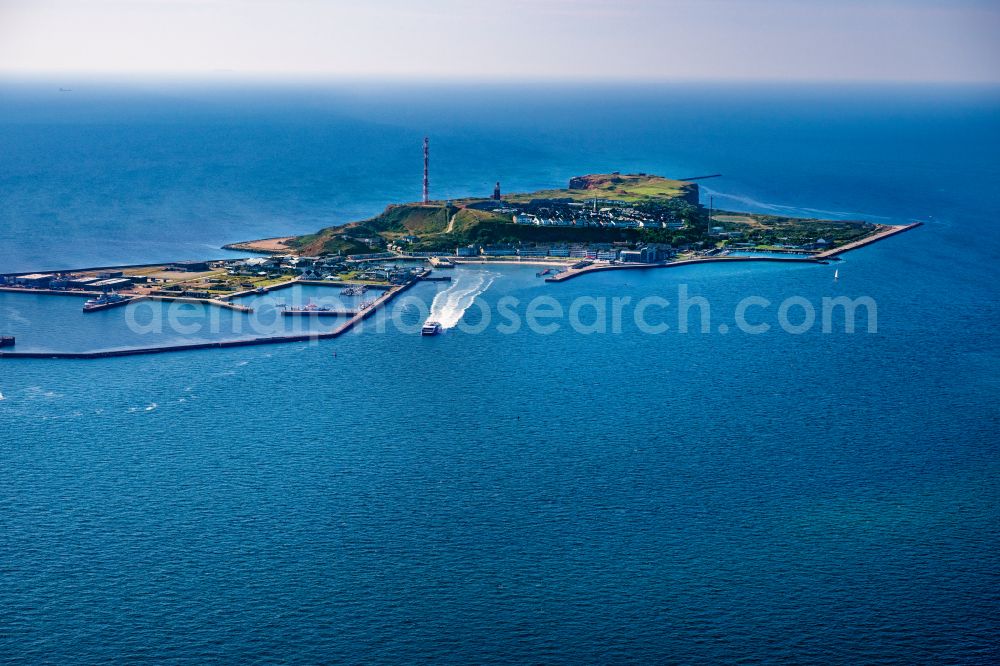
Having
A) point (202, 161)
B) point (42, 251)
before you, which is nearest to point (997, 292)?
point (42, 251)

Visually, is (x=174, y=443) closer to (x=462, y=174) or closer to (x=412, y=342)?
(x=412, y=342)

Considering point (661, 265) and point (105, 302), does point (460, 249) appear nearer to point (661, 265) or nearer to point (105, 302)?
point (661, 265)

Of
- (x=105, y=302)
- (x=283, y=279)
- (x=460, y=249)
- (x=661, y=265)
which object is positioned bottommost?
(x=105, y=302)

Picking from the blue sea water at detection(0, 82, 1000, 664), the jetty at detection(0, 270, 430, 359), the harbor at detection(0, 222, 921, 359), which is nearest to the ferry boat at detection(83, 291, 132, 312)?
the harbor at detection(0, 222, 921, 359)

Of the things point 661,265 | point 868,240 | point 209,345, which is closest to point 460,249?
point 661,265

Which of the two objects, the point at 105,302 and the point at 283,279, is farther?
→ the point at 283,279

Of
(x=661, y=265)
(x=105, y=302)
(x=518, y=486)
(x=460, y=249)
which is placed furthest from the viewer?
(x=460, y=249)

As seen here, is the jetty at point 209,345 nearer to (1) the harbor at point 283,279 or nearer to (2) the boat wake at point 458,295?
(1) the harbor at point 283,279

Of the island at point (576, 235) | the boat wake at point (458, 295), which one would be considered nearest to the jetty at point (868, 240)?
the island at point (576, 235)

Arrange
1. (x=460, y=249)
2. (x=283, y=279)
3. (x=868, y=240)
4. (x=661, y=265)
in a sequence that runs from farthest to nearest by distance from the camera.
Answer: (x=868, y=240) → (x=460, y=249) → (x=661, y=265) → (x=283, y=279)
